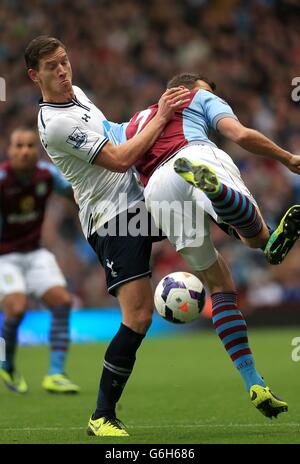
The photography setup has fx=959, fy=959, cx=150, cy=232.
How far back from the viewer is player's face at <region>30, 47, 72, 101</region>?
18.8 feet

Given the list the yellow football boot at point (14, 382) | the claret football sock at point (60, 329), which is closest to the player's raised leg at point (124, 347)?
the yellow football boot at point (14, 382)

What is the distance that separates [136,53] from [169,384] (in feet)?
32.5

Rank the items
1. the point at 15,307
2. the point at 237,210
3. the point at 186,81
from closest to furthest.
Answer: the point at 237,210
the point at 186,81
the point at 15,307

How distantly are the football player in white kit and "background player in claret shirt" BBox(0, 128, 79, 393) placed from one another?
107 inches

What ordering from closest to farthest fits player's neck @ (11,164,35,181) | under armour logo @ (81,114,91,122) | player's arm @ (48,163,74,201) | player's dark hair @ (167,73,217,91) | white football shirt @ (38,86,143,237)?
1. white football shirt @ (38,86,143,237)
2. under armour logo @ (81,114,91,122)
3. player's dark hair @ (167,73,217,91)
4. player's arm @ (48,163,74,201)
5. player's neck @ (11,164,35,181)

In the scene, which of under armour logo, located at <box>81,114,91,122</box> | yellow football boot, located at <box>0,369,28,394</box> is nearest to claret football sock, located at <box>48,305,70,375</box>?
yellow football boot, located at <box>0,369,28,394</box>

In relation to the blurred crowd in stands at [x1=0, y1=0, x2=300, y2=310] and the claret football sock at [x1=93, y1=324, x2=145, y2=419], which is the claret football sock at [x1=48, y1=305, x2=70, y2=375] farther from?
the blurred crowd in stands at [x1=0, y1=0, x2=300, y2=310]

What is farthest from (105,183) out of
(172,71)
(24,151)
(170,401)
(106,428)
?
(172,71)

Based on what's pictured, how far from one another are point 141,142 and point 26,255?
12.1ft

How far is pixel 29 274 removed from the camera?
29.5ft

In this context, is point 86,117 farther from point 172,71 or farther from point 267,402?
point 172,71

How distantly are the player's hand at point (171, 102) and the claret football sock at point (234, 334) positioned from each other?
1130 mm
